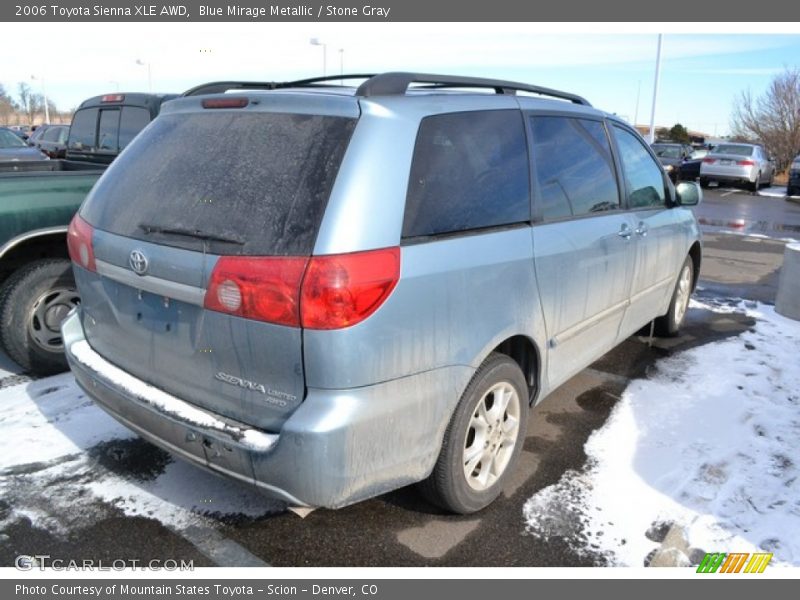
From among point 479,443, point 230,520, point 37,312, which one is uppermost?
point 37,312

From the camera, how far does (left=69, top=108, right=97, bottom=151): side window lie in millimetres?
7199

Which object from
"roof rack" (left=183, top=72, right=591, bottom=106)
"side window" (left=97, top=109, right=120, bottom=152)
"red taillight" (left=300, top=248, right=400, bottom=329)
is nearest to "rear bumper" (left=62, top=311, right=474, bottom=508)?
"red taillight" (left=300, top=248, right=400, bottom=329)

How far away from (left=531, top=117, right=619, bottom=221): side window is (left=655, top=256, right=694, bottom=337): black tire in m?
1.75

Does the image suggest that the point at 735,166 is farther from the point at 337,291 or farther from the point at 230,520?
the point at 337,291

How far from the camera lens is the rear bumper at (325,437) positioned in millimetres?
2232

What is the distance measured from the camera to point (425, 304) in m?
2.41

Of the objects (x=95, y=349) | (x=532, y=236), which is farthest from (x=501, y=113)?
(x=95, y=349)

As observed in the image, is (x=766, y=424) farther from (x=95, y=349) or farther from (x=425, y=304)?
(x=95, y=349)

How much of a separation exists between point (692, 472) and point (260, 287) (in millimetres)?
2495

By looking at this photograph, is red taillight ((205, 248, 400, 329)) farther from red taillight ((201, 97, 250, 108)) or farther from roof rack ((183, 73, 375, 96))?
roof rack ((183, 73, 375, 96))

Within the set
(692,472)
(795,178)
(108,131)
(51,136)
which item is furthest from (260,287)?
(51,136)

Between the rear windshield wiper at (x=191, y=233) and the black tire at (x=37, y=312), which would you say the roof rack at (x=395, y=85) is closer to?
the rear windshield wiper at (x=191, y=233)

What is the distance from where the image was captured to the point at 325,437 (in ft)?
7.24

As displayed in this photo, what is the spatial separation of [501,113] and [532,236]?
601mm
